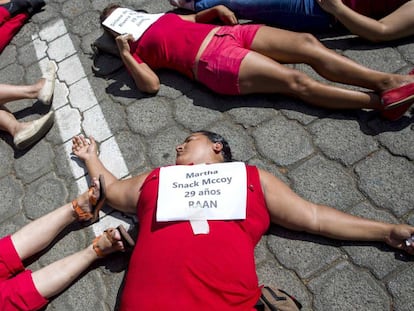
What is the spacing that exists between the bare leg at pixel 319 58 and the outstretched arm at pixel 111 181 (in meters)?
1.23

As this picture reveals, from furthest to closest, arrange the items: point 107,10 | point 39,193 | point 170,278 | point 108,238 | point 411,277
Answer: point 107,10, point 39,193, point 108,238, point 411,277, point 170,278

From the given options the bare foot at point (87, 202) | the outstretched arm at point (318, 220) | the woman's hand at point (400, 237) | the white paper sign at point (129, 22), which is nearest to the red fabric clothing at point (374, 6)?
the white paper sign at point (129, 22)

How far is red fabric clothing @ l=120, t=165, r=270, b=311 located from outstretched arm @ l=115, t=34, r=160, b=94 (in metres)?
1.19

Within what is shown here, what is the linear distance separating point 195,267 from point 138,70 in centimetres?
160

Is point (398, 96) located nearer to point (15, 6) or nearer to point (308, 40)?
point (308, 40)

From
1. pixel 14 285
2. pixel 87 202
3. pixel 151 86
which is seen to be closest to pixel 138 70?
pixel 151 86

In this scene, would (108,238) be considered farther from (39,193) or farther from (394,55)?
(394,55)

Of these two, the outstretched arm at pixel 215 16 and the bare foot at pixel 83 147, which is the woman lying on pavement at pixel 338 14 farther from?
the bare foot at pixel 83 147

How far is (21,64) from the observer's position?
3.93 meters

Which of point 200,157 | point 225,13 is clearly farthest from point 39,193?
point 225,13

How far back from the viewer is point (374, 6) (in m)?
3.17

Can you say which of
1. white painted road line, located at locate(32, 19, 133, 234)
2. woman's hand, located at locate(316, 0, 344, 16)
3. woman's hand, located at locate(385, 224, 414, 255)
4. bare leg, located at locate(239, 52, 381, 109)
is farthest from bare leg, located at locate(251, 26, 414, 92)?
white painted road line, located at locate(32, 19, 133, 234)

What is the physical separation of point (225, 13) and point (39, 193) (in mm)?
1780

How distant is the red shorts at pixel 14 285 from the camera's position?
7.84 ft
